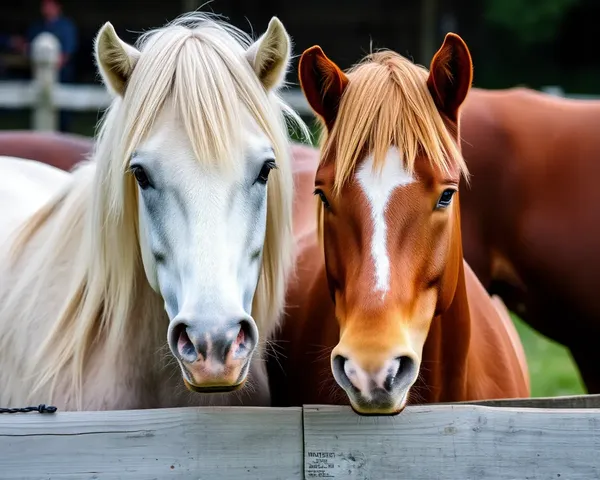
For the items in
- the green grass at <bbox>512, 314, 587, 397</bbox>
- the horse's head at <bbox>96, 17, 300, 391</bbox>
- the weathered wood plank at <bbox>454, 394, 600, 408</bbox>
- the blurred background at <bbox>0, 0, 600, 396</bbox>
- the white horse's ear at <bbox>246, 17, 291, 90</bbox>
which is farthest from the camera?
the blurred background at <bbox>0, 0, 600, 396</bbox>

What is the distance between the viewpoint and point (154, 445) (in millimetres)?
2092

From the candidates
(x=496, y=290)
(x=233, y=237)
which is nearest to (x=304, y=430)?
(x=233, y=237)

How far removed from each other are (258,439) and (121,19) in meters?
14.3

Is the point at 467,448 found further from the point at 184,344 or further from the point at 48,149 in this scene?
the point at 48,149

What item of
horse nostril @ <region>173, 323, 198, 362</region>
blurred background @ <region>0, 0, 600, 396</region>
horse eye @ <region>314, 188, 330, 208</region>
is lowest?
blurred background @ <region>0, 0, 600, 396</region>

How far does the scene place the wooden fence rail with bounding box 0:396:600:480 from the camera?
6.84ft

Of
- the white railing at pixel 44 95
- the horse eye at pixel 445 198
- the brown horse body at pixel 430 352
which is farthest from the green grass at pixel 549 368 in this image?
the white railing at pixel 44 95

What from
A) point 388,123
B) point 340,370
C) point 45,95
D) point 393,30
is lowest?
point 393,30

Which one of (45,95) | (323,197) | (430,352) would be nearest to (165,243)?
(323,197)

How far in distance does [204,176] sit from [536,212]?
2.23m

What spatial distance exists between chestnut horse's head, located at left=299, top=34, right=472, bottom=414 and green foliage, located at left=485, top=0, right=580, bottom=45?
44.6 feet

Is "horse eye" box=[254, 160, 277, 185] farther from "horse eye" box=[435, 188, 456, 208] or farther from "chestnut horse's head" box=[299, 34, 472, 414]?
"horse eye" box=[435, 188, 456, 208]

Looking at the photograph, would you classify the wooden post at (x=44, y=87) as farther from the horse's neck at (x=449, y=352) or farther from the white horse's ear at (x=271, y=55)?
the horse's neck at (x=449, y=352)

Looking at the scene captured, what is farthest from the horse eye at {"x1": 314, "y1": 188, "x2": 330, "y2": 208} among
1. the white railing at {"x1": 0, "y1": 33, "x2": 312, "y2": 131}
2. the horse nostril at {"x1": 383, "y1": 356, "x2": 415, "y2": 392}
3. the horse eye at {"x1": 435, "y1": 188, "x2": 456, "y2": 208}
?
the white railing at {"x1": 0, "y1": 33, "x2": 312, "y2": 131}
